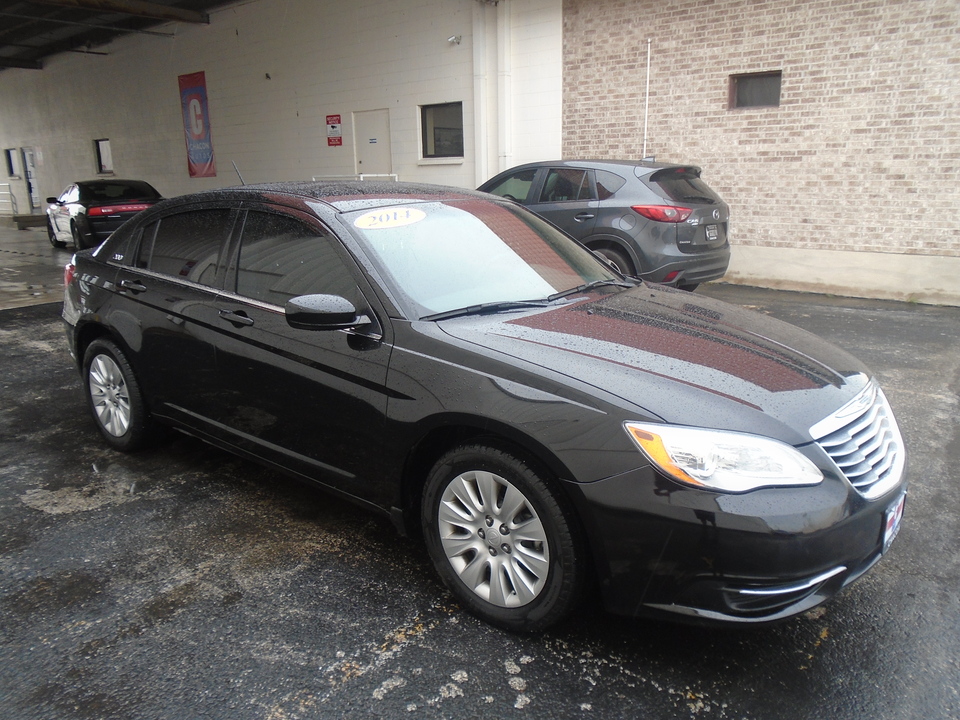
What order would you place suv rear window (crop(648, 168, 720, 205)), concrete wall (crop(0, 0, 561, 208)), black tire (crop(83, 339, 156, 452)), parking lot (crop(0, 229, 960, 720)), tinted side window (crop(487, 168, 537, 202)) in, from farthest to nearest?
1. concrete wall (crop(0, 0, 561, 208))
2. tinted side window (crop(487, 168, 537, 202))
3. suv rear window (crop(648, 168, 720, 205))
4. black tire (crop(83, 339, 156, 452))
5. parking lot (crop(0, 229, 960, 720))

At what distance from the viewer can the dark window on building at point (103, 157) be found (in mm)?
24781

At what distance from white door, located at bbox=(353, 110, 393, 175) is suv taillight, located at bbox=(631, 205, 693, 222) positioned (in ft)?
28.9

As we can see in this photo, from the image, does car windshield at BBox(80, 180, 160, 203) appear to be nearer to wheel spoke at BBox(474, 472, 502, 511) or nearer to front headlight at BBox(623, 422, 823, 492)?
wheel spoke at BBox(474, 472, 502, 511)

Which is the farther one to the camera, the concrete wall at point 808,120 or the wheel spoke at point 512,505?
the concrete wall at point 808,120

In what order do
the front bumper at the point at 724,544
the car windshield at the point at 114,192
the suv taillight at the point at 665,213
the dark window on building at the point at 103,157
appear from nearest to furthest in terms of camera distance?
the front bumper at the point at 724,544, the suv taillight at the point at 665,213, the car windshield at the point at 114,192, the dark window on building at the point at 103,157

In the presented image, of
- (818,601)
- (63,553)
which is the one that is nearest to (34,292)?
Answer: (63,553)

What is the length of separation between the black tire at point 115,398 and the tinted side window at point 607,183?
18.0 ft

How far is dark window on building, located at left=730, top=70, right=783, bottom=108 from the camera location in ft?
34.3

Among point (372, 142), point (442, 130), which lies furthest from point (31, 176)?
point (442, 130)

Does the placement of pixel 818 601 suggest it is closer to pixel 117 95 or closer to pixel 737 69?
pixel 737 69

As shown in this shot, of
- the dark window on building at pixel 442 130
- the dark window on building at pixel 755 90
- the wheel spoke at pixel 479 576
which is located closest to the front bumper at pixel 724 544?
the wheel spoke at pixel 479 576

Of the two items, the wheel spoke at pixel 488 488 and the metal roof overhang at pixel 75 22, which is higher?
the metal roof overhang at pixel 75 22

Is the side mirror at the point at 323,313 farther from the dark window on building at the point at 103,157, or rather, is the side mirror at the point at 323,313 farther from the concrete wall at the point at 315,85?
the dark window on building at the point at 103,157

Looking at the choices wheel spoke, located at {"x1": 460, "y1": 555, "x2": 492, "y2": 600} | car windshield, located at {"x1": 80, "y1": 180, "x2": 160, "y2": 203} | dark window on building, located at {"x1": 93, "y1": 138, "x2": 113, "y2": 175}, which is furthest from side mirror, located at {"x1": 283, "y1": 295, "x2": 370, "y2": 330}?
dark window on building, located at {"x1": 93, "y1": 138, "x2": 113, "y2": 175}
